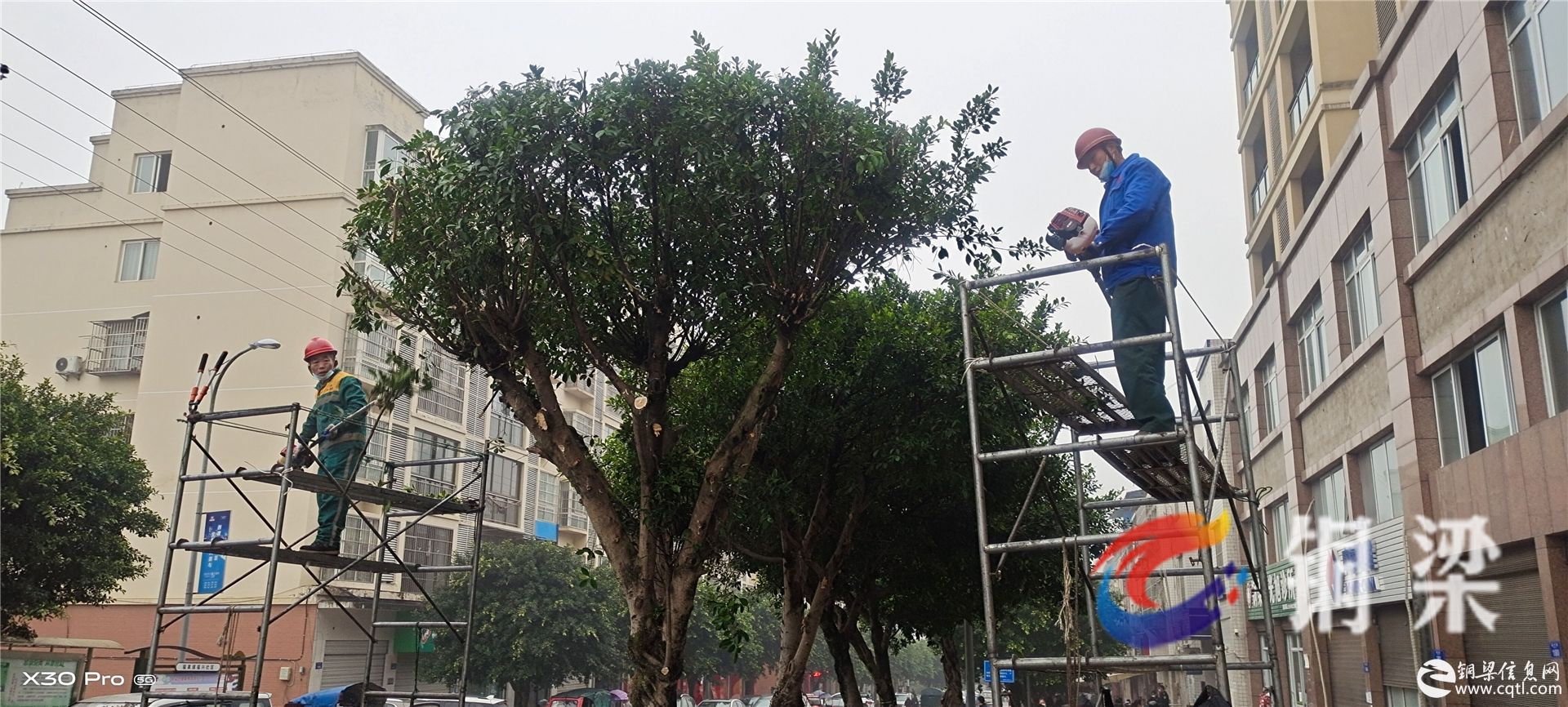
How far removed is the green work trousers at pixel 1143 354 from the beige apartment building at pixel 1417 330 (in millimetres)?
3297

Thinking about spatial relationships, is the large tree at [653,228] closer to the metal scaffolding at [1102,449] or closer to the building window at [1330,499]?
the metal scaffolding at [1102,449]

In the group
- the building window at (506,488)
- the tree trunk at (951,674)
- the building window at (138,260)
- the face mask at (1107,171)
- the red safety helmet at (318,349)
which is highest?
the building window at (138,260)

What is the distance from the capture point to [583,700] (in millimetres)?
30125

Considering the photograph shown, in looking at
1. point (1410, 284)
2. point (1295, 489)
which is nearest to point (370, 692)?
point (1410, 284)

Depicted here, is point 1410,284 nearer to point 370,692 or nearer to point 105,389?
point 370,692

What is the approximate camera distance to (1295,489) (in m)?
22.5

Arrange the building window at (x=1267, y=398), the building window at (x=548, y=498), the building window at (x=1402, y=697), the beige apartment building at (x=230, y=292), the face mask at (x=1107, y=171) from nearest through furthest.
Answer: the face mask at (x=1107, y=171) < the building window at (x=1402, y=697) < the building window at (x=1267, y=398) < the beige apartment building at (x=230, y=292) < the building window at (x=548, y=498)

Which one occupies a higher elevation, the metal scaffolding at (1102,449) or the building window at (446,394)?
the building window at (446,394)

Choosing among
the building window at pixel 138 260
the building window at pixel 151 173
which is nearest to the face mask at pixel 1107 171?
the building window at pixel 138 260

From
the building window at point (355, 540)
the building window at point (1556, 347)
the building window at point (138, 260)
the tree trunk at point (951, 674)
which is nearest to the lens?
the building window at point (1556, 347)

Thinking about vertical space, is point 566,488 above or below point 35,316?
below

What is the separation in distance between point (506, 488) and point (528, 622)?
21.0 feet

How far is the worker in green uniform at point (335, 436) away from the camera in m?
8.20

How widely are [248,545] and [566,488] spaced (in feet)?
133
